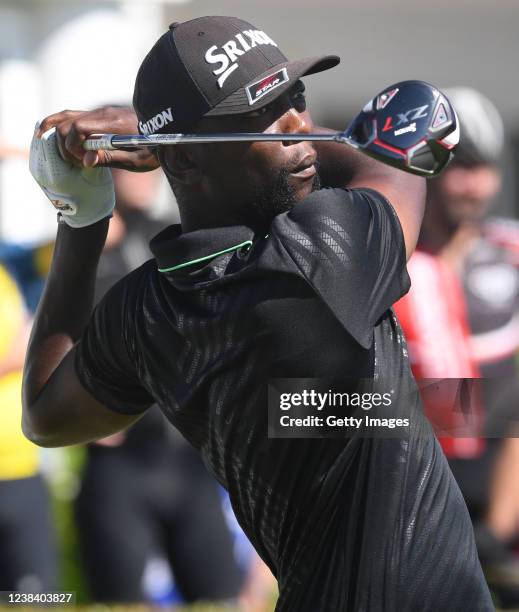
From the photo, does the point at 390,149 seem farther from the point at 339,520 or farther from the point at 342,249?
the point at 339,520

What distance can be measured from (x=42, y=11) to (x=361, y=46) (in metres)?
2.74

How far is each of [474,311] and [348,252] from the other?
307 cm

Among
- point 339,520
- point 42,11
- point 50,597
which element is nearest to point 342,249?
point 339,520

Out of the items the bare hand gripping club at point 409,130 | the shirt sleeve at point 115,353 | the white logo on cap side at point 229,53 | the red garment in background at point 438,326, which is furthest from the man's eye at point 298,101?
the red garment in background at point 438,326

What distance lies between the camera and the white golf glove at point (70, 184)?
2693mm

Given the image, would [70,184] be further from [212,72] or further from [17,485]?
[17,485]

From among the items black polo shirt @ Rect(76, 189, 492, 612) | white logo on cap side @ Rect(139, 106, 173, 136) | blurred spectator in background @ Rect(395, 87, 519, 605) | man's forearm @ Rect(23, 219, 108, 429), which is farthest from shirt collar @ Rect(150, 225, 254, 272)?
blurred spectator in background @ Rect(395, 87, 519, 605)

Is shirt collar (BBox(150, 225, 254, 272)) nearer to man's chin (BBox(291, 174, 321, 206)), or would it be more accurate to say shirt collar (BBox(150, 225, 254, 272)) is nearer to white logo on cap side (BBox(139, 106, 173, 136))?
man's chin (BBox(291, 174, 321, 206))

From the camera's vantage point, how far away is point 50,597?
156 inches

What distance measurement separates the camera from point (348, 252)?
2254 millimetres

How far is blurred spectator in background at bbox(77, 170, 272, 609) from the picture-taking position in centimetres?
545

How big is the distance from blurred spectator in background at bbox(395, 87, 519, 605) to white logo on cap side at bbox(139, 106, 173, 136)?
256cm

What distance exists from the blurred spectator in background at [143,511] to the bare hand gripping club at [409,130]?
3.27 m

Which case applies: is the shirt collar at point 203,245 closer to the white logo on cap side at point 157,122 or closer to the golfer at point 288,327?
the golfer at point 288,327
